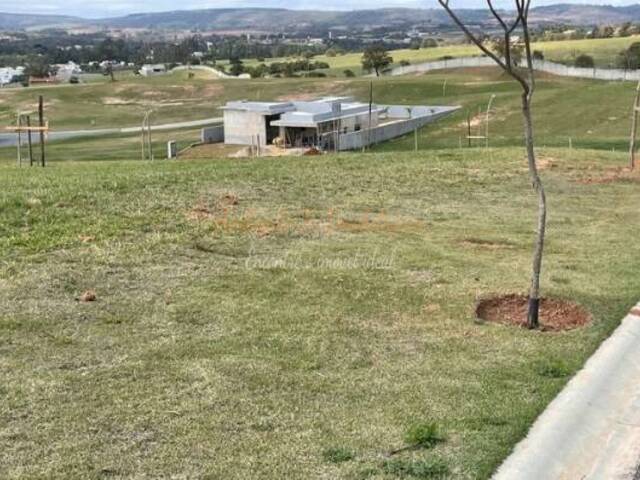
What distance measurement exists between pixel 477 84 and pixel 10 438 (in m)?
68.4

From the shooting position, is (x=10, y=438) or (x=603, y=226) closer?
(x=10, y=438)

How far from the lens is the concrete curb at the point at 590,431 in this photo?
16.0ft

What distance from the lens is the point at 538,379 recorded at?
611 centimetres

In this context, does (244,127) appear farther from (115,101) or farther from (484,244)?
(115,101)

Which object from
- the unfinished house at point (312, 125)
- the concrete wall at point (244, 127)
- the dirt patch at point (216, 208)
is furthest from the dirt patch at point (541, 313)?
the concrete wall at point (244, 127)

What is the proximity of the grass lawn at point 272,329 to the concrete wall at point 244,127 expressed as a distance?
35190 millimetres

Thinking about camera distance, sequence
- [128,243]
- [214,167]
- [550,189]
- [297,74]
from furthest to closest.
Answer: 1. [297,74]
2. [214,167]
3. [550,189]
4. [128,243]

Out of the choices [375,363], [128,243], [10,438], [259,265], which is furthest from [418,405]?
[128,243]

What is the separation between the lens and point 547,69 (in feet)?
238

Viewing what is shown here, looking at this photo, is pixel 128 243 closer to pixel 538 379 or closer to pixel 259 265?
pixel 259 265

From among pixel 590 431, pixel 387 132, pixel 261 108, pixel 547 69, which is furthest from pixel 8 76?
pixel 590 431

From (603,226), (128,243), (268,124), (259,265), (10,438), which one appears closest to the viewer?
(10,438)

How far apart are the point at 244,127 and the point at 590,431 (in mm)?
45136

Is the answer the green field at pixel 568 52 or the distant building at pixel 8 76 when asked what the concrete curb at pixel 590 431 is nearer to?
the green field at pixel 568 52
